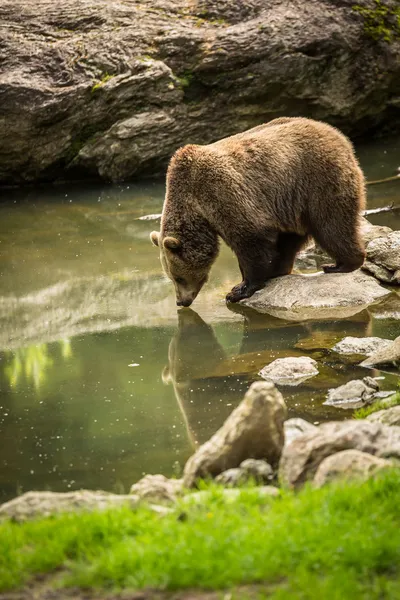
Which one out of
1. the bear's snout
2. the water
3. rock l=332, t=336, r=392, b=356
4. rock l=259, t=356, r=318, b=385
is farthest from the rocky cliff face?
rock l=259, t=356, r=318, b=385

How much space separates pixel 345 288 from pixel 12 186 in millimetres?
9584

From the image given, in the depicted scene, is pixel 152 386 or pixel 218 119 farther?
pixel 218 119

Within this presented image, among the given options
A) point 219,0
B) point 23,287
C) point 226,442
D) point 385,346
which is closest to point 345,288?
point 385,346

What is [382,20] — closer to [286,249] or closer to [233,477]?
[286,249]

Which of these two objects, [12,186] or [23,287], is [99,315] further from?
[12,186]

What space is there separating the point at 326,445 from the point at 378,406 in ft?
5.39

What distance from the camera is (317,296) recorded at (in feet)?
31.3

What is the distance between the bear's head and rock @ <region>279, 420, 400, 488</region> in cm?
478

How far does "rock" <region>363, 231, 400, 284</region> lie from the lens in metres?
10.1

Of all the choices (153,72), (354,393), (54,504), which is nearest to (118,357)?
(354,393)

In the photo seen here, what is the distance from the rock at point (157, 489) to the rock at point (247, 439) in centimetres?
9

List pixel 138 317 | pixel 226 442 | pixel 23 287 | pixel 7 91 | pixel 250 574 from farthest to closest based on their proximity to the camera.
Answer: pixel 7 91 < pixel 23 287 < pixel 138 317 < pixel 226 442 < pixel 250 574

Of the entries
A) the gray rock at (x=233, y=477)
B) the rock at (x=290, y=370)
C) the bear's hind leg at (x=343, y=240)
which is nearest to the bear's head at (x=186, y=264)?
the bear's hind leg at (x=343, y=240)

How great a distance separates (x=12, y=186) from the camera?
1722cm
